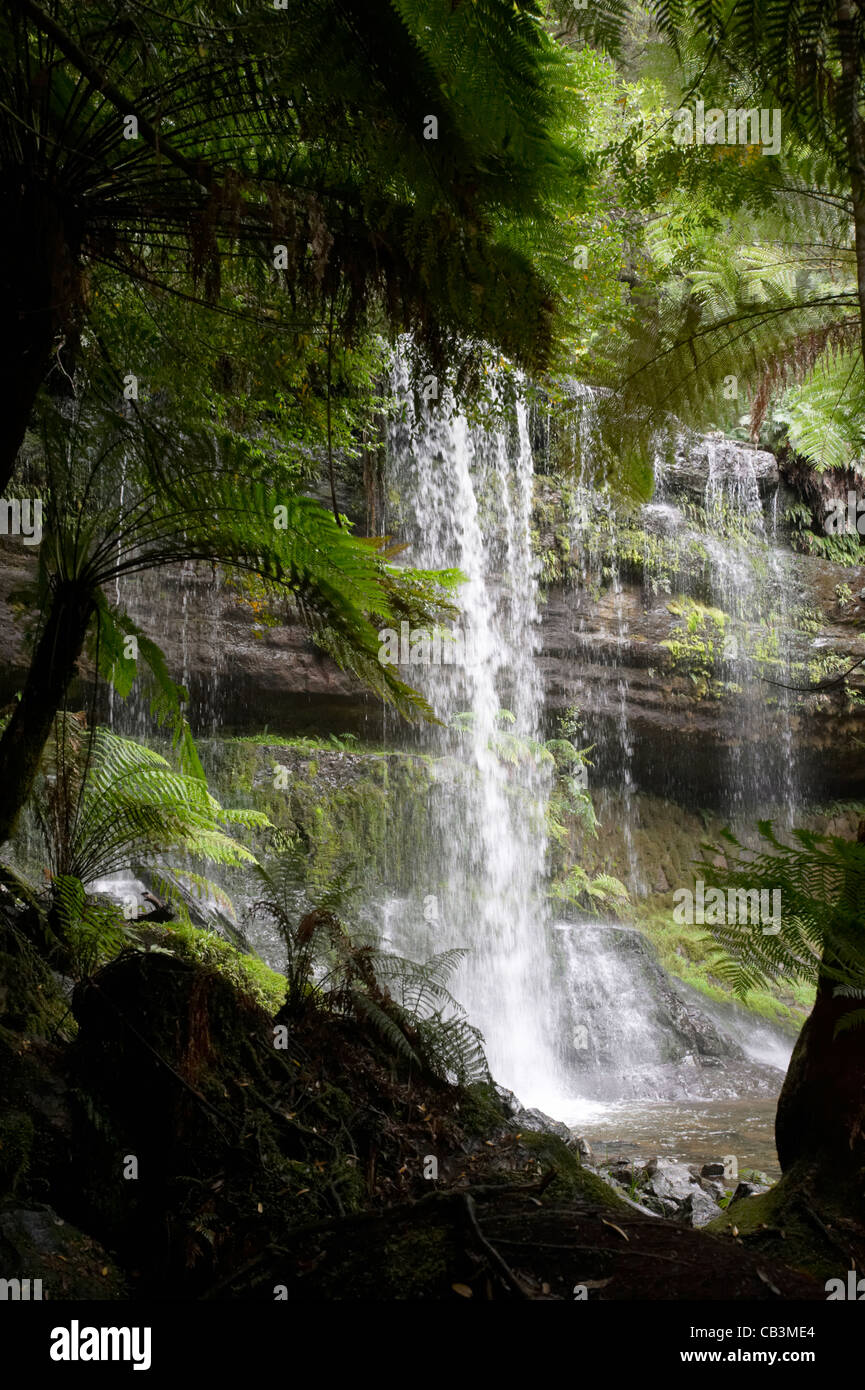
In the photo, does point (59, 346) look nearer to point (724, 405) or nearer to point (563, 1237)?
point (724, 405)

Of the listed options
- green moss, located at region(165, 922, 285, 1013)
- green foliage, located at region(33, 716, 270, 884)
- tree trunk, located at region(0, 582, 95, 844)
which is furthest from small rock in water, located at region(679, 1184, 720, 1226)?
tree trunk, located at region(0, 582, 95, 844)

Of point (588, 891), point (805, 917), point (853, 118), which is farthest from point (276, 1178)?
point (588, 891)

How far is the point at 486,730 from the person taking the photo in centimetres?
1120

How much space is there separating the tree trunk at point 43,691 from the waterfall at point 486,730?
6.29 meters

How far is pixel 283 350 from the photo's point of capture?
389cm

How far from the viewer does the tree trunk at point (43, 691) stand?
283 cm

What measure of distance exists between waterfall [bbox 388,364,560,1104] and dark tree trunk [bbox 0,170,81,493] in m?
7.26

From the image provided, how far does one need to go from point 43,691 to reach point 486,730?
8611 millimetres

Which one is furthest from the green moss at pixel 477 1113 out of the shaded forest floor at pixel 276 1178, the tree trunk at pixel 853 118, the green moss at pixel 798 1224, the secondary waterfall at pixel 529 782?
the secondary waterfall at pixel 529 782

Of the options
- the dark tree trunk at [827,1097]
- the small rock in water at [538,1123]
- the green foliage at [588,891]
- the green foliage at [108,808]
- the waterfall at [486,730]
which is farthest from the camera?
the green foliage at [588,891]

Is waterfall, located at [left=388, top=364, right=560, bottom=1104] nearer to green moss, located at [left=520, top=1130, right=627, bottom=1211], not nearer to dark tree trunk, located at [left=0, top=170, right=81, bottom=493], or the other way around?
green moss, located at [left=520, top=1130, right=627, bottom=1211]

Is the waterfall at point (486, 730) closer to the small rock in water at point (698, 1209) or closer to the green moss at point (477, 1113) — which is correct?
the small rock in water at point (698, 1209)

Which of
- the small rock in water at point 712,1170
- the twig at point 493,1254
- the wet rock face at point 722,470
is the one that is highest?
the wet rock face at point 722,470

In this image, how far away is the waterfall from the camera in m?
9.42
